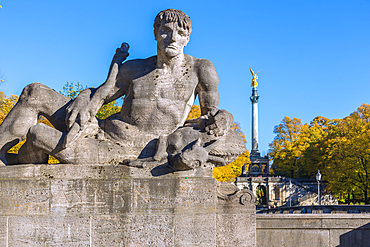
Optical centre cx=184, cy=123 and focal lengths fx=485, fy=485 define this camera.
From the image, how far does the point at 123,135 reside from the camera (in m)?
6.89

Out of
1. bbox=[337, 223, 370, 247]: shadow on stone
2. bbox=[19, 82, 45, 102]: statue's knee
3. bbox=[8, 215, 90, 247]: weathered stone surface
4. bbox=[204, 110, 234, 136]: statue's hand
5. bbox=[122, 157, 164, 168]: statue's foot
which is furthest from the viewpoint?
bbox=[337, 223, 370, 247]: shadow on stone

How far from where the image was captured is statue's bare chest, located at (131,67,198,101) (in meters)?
7.09

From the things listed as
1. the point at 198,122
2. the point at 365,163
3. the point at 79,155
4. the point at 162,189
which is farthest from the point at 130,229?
the point at 365,163

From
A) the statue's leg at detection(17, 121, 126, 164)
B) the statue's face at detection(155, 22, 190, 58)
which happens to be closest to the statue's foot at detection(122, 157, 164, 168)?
the statue's leg at detection(17, 121, 126, 164)

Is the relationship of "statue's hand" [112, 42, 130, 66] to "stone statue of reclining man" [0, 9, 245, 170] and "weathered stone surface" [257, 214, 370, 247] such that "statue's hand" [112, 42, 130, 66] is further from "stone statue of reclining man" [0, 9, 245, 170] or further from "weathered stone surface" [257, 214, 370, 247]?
"weathered stone surface" [257, 214, 370, 247]

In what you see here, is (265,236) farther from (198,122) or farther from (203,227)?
(198,122)

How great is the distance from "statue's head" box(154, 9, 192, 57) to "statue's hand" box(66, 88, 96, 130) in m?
1.34

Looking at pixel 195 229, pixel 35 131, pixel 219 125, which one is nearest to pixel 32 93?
pixel 35 131

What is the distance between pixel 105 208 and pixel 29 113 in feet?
6.09

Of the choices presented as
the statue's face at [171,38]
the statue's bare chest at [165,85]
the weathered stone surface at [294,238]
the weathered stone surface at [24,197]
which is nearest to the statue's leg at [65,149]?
the weathered stone surface at [24,197]

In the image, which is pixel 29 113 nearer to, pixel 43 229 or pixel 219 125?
pixel 43 229

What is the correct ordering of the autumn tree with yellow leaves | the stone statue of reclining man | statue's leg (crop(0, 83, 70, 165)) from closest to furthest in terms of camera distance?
the stone statue of reclining man < statue's leg (crop(0, 83, 70, 165)) < the autumn tree with yellow leaves

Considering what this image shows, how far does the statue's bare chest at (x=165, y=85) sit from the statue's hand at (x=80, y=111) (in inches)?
26.3

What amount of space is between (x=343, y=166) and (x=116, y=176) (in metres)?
34.2
